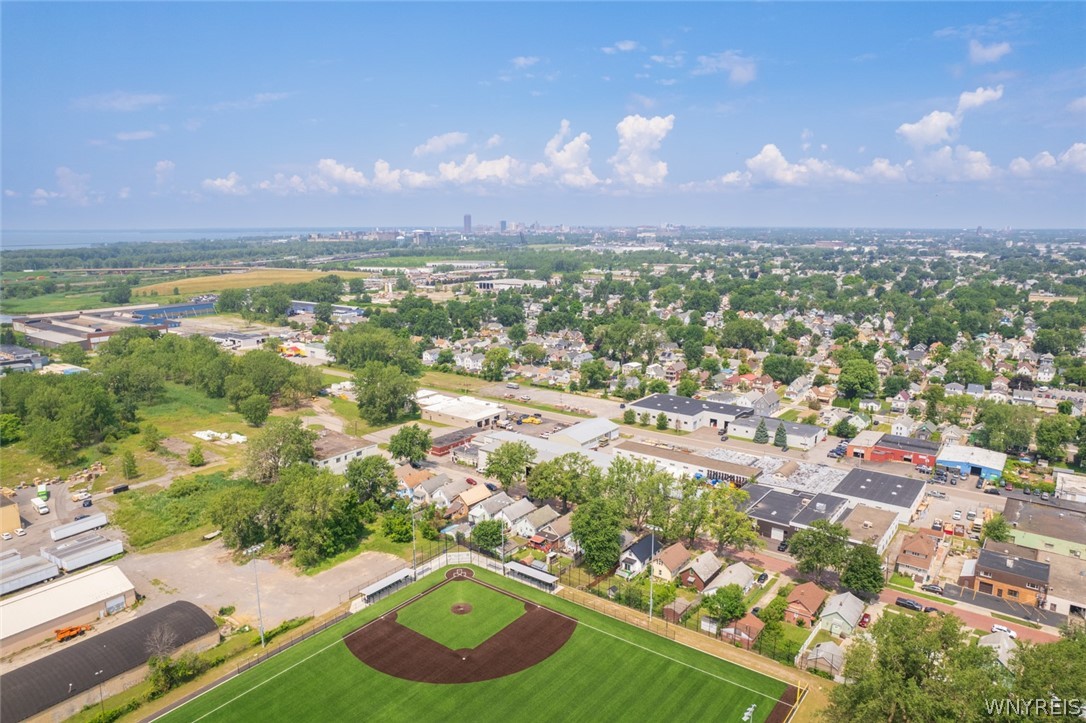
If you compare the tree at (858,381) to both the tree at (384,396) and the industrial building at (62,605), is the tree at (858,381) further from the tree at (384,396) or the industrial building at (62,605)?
the industrial building at (62,605)

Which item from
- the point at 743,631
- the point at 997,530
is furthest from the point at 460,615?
the point at 997,530

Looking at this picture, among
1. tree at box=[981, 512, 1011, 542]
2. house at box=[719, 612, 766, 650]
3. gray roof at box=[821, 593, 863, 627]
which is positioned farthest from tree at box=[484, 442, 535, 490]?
tree at box=[981, 512, 1011, 542]

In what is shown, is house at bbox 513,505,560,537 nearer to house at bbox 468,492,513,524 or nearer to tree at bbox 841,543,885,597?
house at bbox 468,492,513,524

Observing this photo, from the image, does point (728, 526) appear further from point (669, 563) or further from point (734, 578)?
point (669, 563)

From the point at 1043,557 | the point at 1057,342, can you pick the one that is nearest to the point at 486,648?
the point at 1043,557

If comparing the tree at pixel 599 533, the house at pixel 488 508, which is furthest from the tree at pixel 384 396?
the tree at pixel 599 533
